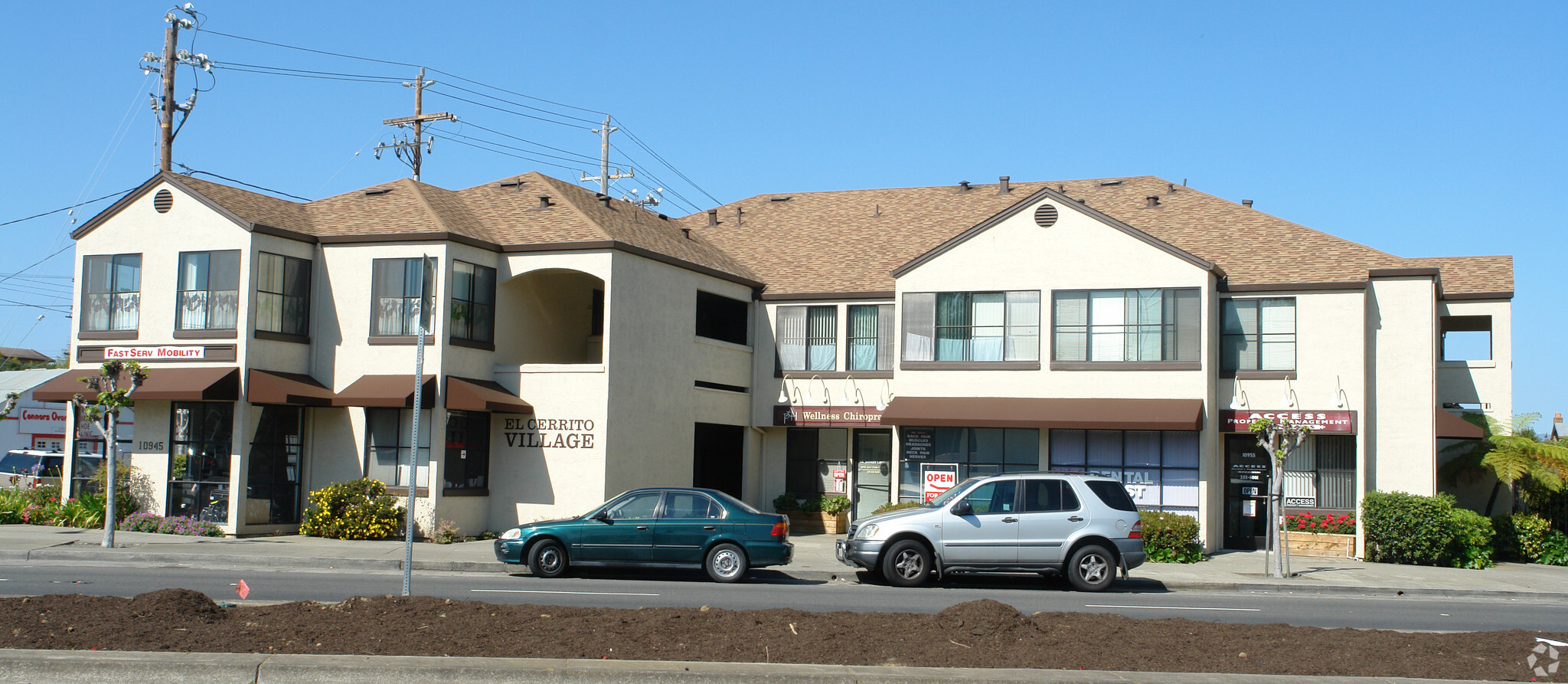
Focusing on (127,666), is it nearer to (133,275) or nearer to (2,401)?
(133,275)

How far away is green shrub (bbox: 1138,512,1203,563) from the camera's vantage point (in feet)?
71.3

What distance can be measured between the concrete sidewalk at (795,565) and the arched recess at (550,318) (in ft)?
16.1

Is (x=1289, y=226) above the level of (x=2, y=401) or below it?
above

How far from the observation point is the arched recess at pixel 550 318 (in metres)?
25.0

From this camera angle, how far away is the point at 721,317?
2814 cm

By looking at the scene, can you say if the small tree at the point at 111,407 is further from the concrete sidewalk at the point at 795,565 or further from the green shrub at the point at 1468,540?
the green shrub at the point at 1468,540

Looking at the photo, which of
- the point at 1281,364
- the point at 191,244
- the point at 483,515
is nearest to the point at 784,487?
the point at 483,515

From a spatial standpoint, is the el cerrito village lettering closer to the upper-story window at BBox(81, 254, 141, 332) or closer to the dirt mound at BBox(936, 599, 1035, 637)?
the upper-story window at BBox(81, 254, 141, 332)

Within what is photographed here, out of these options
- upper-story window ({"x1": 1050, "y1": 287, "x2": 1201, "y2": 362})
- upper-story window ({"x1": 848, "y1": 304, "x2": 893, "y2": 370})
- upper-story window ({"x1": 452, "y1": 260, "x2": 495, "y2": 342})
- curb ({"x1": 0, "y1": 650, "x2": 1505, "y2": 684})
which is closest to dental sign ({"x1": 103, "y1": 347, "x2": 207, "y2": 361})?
upper-story window ({"x1": 452, "y1": 260, "x2": 495, "y2": 342})

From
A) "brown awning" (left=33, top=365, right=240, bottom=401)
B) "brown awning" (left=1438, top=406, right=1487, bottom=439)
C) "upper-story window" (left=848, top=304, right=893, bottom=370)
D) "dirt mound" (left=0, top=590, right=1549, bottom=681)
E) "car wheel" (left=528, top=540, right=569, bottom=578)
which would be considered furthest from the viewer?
"upper-story window" (left=848, top=304, right=893, bottom=370)

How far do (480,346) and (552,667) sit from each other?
54.4ft

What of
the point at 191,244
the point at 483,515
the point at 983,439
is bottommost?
the point at 483,515

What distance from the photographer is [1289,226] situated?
86.0 ft

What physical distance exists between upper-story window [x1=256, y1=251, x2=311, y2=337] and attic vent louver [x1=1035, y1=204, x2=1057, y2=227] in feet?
48.8
